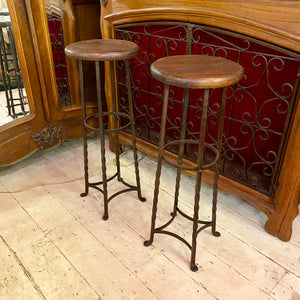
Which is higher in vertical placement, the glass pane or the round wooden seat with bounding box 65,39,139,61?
the round wooden seat with bounding box 65,39,139,61

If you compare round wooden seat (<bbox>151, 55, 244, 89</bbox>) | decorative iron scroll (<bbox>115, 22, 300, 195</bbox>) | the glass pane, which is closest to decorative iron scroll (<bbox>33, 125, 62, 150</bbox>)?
the glass pane

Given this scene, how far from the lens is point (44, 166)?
2078mm

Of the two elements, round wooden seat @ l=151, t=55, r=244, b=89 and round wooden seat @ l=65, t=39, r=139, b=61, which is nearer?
round wooden seat @ l=151, t=55, r=244, b=89

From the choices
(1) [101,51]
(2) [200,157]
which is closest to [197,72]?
(2) [200,157]

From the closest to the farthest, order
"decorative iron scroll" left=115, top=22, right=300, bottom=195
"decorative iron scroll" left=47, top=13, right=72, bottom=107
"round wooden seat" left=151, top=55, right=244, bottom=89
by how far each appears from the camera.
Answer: "round wooden seat" left=151, top=55, right=244, bottom=89 → "decorative iron scroll" left=115, top=22, right=300, bottom=195 → "decorative iron scroll" left=47, top=13, right=72, bottom=107

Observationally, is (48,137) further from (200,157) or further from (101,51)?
(200,157)

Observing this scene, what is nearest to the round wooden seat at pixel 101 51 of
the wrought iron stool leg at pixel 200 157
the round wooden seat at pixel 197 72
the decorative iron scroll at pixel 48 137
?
the round wooden seat at pixel 197 72

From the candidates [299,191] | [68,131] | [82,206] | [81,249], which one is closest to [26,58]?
[68,131]

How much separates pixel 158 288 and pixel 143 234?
12.2 inches

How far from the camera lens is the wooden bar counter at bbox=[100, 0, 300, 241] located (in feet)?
4.08

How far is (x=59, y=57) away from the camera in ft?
6.34

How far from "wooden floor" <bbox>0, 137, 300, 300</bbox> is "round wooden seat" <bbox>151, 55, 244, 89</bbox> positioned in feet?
2.64

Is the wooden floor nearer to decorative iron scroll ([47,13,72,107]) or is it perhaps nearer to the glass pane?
the glass pane

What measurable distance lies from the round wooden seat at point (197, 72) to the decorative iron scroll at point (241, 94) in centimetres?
28
